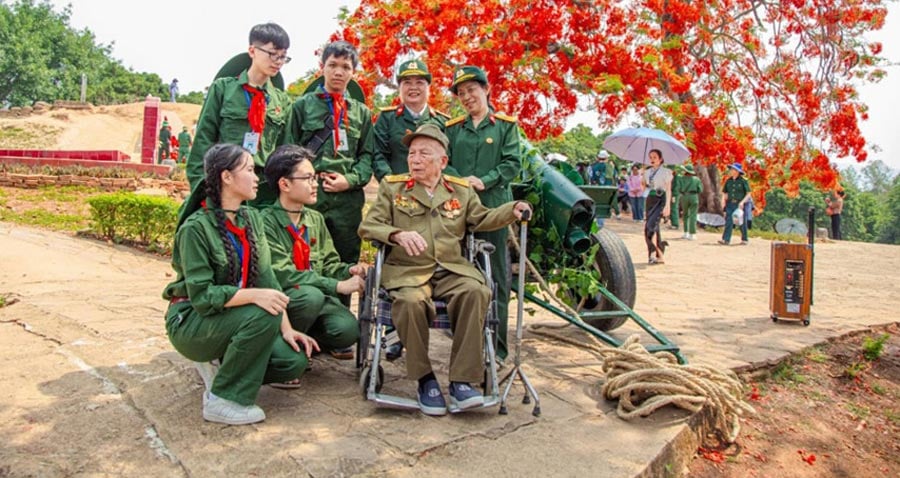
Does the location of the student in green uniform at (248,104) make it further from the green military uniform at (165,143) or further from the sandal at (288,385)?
the green military uniform at (165,143)

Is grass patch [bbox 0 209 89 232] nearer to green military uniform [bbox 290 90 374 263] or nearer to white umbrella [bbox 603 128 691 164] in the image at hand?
green military uniform [bbox 290 90 374 263]

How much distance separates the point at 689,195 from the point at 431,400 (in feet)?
34.8

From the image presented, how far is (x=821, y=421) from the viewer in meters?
3.70

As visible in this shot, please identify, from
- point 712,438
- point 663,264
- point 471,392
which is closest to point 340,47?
point 471,392

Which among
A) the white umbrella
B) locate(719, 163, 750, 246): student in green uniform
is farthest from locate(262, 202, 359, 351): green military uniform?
locate(719, 163, 750, 246): student in green uniform

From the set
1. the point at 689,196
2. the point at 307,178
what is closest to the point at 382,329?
the point at 307,178

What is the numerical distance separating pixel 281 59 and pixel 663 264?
6959mm

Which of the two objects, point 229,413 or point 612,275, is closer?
point 229,413

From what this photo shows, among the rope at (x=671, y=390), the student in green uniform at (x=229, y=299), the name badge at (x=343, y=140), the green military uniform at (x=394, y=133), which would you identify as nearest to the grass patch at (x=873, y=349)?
the rope at (x=671, y=390)

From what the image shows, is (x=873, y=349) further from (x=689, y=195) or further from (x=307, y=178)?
(x=689, y=195)

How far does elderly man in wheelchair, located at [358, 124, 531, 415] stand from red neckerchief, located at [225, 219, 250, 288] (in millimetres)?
599

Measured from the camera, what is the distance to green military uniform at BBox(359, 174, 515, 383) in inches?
120

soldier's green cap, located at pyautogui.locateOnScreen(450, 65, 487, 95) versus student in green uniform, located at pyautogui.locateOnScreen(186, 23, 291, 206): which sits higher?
soldier's green cap, located at pyautogui.locateOnScreen(450, 65, 487, 95)

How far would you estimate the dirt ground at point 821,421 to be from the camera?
10.3 feet
